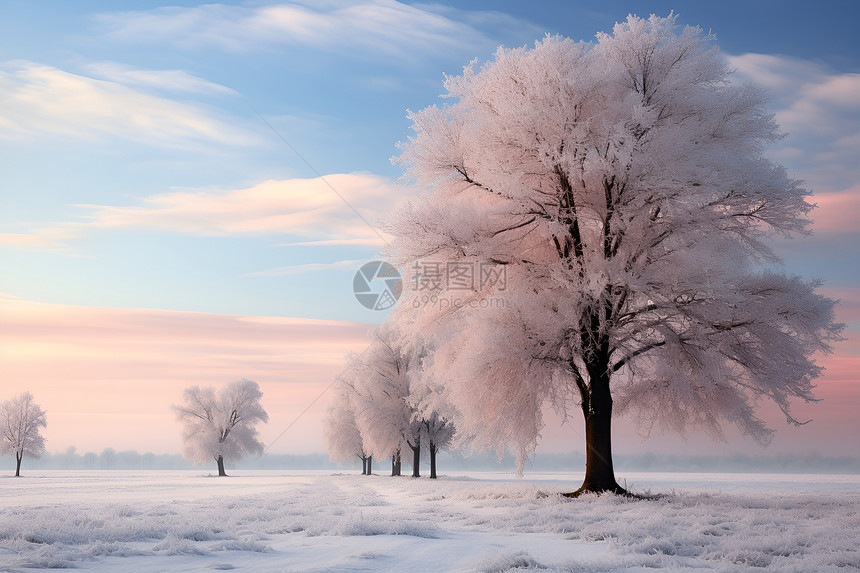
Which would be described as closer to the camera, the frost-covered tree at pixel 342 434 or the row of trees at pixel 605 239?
the row of trees at pixel 605 239

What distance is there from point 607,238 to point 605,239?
10 centimetres

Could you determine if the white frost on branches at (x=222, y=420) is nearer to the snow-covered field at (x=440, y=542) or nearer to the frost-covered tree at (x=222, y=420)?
the frost-covered tree at (x=222, y=420)

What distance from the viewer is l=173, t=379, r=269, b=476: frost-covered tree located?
190 ft

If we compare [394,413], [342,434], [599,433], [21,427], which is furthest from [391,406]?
[21,427]

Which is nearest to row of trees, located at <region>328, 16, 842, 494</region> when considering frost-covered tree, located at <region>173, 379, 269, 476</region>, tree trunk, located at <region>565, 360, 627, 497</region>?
tree trunk, located at <region>565, 360, 627, 497</region>

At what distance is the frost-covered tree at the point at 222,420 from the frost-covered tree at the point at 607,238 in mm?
47575

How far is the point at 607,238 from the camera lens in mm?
16547

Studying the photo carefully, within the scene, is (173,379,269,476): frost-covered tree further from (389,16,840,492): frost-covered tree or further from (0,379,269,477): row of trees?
(389,16,840,492): frost-covered tree

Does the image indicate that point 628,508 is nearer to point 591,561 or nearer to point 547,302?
point 547,302

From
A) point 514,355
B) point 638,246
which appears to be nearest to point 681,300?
point 638,246

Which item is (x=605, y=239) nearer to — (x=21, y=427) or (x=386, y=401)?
(x=386, y=401)

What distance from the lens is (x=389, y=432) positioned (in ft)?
125

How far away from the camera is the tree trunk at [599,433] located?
16422 millimetres

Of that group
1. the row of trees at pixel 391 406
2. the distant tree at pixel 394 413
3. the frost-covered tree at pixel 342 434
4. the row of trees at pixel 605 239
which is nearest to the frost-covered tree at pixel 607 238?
the row of trees at pixel 605 239
